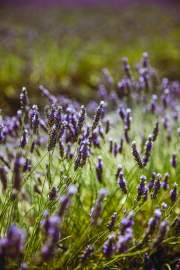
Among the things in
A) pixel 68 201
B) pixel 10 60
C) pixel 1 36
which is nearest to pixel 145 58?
pixel 68 201

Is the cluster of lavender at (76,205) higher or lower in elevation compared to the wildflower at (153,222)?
higher

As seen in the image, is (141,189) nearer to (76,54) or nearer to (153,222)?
(153,222)

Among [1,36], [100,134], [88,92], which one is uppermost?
[1,36]

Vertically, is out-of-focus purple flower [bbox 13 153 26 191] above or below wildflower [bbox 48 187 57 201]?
below

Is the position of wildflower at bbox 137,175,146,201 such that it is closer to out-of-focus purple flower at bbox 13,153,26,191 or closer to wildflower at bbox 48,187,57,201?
wildflower at bbox 48,187,57,201

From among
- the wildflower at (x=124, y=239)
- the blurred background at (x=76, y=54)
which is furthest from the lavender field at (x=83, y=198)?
the blurred background at (x=76, y=54)

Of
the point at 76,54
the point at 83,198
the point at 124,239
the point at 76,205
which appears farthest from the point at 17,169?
the point at 76,54

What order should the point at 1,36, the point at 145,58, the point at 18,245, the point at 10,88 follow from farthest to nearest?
the point at 1,36, the point at 10,88, the point at 145,58, the point at 18,245

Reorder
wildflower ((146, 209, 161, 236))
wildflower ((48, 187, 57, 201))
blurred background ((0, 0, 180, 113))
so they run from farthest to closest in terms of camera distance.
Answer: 1. blurred background ((0, 0, 180, 113))
2. wildflower ((48, 187, 57, 201))
3. wildflower ((146, 209, 161, 236))

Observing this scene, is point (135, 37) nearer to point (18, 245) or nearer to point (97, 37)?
point (97, 37)

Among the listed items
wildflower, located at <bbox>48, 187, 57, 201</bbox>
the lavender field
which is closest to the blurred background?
the lavender field

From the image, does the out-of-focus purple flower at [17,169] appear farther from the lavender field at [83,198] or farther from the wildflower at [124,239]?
the wildflower at [124,239]
